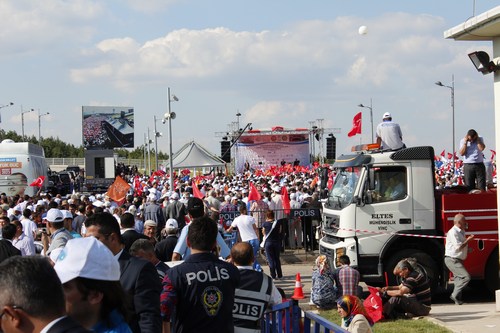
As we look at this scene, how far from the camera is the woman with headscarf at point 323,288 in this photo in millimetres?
13594

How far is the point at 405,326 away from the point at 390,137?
14.3 feet

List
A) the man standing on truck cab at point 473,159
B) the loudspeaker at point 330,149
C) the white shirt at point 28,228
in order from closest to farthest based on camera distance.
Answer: the white shirt at point 28,228 < the man standing on truck cab at point 473,159 < the loudspeaker at point 330,149

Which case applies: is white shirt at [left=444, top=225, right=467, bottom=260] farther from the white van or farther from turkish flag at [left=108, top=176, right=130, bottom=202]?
the white van

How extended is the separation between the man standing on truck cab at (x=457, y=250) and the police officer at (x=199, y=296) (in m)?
9.07

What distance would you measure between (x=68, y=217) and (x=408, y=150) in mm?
6641

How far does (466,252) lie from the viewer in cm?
1380

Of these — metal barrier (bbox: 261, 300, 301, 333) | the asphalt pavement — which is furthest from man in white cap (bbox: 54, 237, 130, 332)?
the asphalt pavement

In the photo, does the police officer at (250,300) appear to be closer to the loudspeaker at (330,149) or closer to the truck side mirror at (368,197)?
the truck side mirror at (368,197)

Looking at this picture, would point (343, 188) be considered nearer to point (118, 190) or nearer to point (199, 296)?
point (118, 190)

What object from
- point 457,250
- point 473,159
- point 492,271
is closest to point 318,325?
point 457,250

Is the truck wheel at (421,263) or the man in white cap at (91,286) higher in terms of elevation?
the man in white cap at (91,286)

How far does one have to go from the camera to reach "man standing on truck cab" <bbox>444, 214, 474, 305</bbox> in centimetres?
1375

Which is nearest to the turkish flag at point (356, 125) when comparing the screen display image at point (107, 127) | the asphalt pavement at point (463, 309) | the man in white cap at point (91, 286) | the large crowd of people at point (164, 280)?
the asphalt pavement at point (463, 309)

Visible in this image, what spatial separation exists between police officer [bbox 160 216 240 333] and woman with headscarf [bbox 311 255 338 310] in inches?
327
